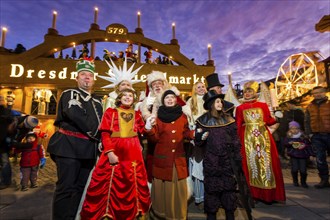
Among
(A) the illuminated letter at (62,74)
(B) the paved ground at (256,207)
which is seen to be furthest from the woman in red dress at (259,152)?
(A) the illuminated letter at (62,74)

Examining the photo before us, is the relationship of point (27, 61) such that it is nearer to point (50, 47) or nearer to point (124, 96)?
point (50, 47)

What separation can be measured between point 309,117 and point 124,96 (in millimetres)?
4699

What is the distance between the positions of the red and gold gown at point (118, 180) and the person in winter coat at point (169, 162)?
0.64 ft

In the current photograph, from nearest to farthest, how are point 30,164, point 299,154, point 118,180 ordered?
1. point 118,180
2. point 299,154
3. point 30,164

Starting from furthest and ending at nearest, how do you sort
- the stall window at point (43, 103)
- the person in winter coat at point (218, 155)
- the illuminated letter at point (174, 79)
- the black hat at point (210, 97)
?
A: the illuminated letter at point (174, 79) → the stall window at point (43, 103) → the black hat at point (210, 97) → the person in winter coat at point (218, 155)

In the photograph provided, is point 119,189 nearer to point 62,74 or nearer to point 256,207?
point 256,207

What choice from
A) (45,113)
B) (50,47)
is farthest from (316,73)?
(45,113)

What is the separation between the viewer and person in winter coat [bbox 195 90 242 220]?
2279 mm

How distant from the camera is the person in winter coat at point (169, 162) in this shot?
2328mm

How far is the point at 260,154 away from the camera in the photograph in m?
3.28

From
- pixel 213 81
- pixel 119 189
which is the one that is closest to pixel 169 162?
pixel 119 189

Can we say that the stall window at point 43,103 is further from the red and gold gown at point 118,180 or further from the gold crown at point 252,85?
the gold crown at point 252,85

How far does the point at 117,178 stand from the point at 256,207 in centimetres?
234

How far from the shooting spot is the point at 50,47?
1014 cm
